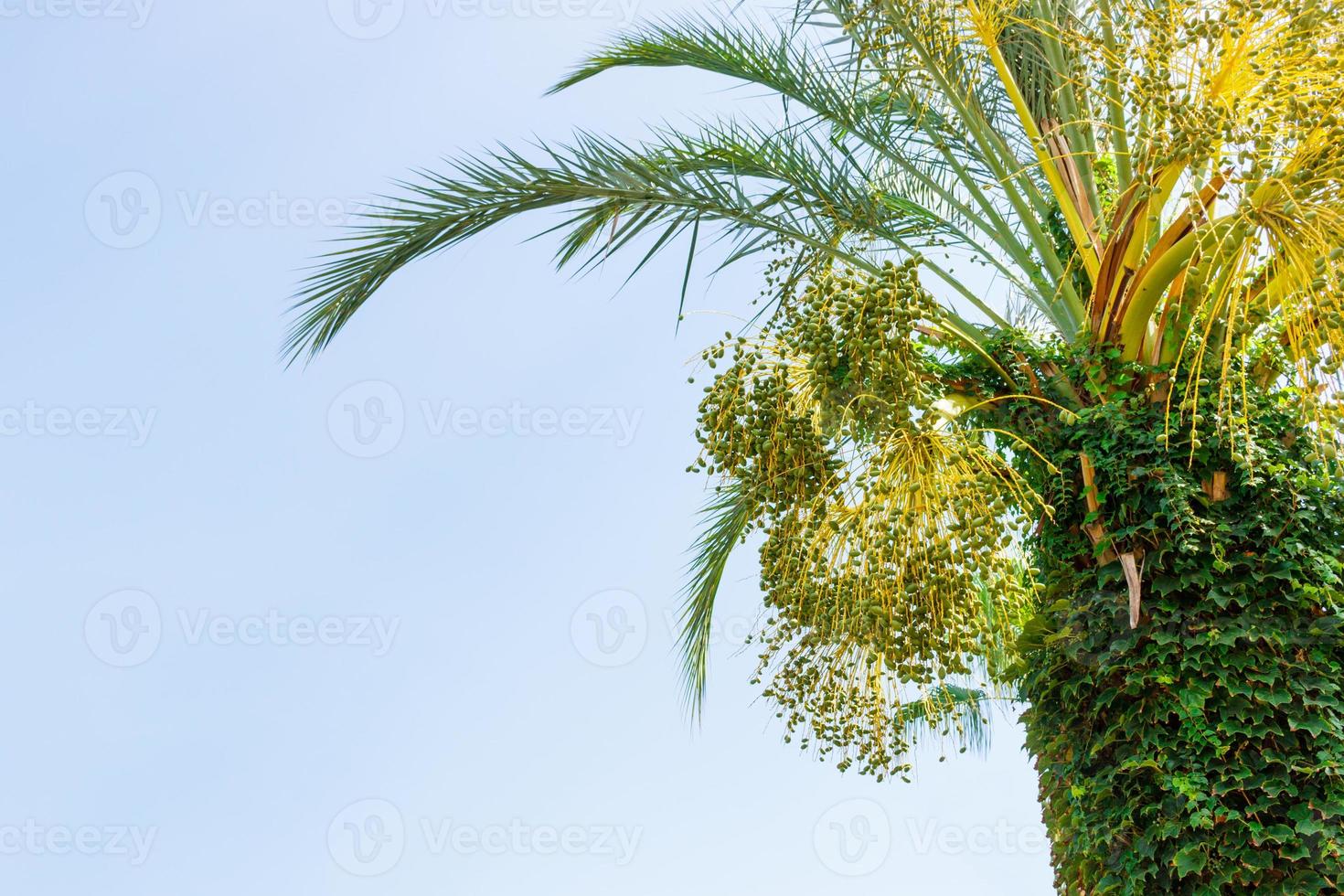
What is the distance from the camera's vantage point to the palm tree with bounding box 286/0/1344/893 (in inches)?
144

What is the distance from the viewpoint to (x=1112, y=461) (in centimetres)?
427

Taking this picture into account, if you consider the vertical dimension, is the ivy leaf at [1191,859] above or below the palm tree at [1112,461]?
below

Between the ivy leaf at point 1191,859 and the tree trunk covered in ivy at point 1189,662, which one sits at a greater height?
the tree trunk covered in ivy at point 1189,662

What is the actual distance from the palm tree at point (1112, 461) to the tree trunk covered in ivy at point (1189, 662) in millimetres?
10

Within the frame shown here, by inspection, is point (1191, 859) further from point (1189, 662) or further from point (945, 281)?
point (945, 281)

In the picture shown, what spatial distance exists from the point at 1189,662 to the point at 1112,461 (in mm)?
770

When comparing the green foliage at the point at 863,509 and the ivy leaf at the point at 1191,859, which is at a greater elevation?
the green foliage at the point at 863,509

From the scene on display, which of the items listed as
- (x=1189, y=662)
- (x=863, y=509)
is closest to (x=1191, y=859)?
(x=1189, y=662)

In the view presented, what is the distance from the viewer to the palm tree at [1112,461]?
365 cm

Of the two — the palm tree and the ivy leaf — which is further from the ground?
the palm tree

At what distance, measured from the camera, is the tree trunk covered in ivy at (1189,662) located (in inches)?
146


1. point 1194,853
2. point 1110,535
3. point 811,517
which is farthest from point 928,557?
point 1194,853

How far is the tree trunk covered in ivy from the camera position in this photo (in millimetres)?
3711

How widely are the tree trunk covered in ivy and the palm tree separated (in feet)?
0.03
